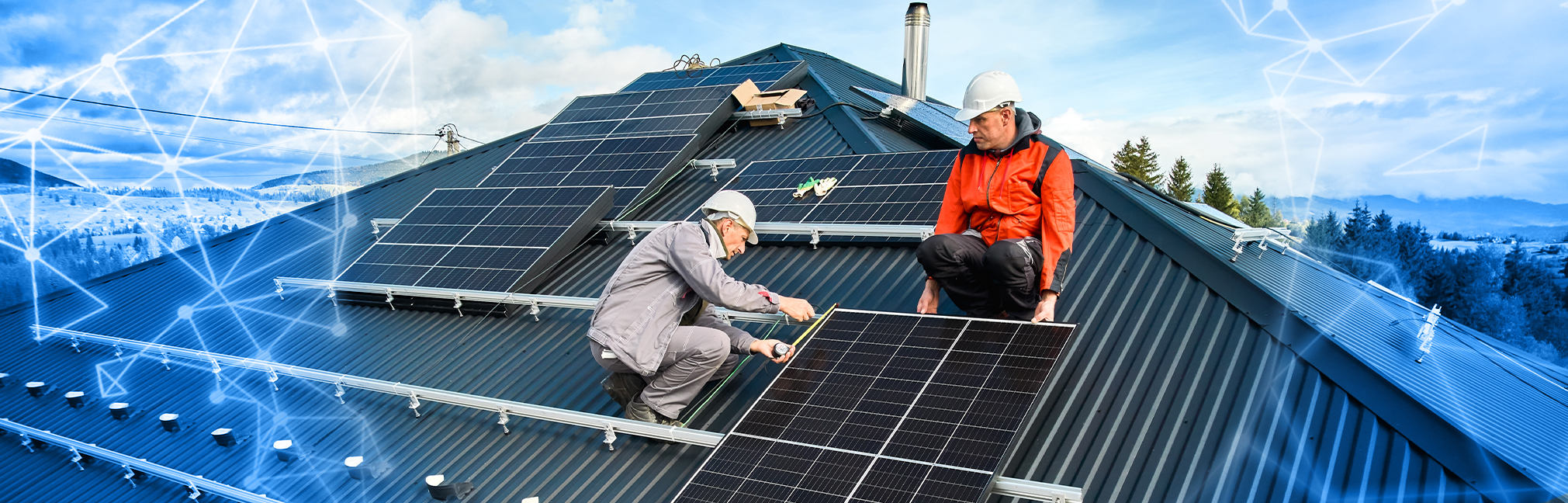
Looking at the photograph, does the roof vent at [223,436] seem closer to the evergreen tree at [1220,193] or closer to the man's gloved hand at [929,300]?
the man's gloved hand at [929,300]

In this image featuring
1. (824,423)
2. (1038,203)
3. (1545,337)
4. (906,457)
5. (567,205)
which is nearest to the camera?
(906,457)

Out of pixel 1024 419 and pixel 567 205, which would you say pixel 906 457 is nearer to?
pixel 1024 419

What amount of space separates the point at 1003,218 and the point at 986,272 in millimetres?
488

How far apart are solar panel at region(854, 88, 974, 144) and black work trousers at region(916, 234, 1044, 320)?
17.9 ft

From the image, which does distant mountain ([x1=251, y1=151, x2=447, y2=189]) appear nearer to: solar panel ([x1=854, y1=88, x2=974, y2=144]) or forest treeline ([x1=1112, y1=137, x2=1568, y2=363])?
solar panel ([x1=854, y1=88, x2=974, y2=144])

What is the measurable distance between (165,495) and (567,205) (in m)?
5.38

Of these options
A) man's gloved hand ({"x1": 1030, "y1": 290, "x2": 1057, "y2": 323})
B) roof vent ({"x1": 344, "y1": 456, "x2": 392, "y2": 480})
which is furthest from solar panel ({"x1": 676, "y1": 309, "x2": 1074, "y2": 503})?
roof vent ({"x1": 344, "y1": 456, "x2": 392, "y2": 480})

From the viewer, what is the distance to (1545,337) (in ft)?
120

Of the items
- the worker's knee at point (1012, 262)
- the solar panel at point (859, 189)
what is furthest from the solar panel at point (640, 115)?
the worker's knee at point (1012, 262)

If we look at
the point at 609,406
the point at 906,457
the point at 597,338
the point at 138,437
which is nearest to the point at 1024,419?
the point at 906,457

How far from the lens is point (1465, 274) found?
1686 inches

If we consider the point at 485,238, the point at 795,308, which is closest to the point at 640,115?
the point at 485,238

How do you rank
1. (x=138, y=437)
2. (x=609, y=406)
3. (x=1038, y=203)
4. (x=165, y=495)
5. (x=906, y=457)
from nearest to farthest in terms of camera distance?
(x=906, y=457), (x=1038, y=203), (x=609, y=406), (x=165, y=495), (x=138, y=437)

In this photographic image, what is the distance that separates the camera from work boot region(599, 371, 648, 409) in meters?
6.32
